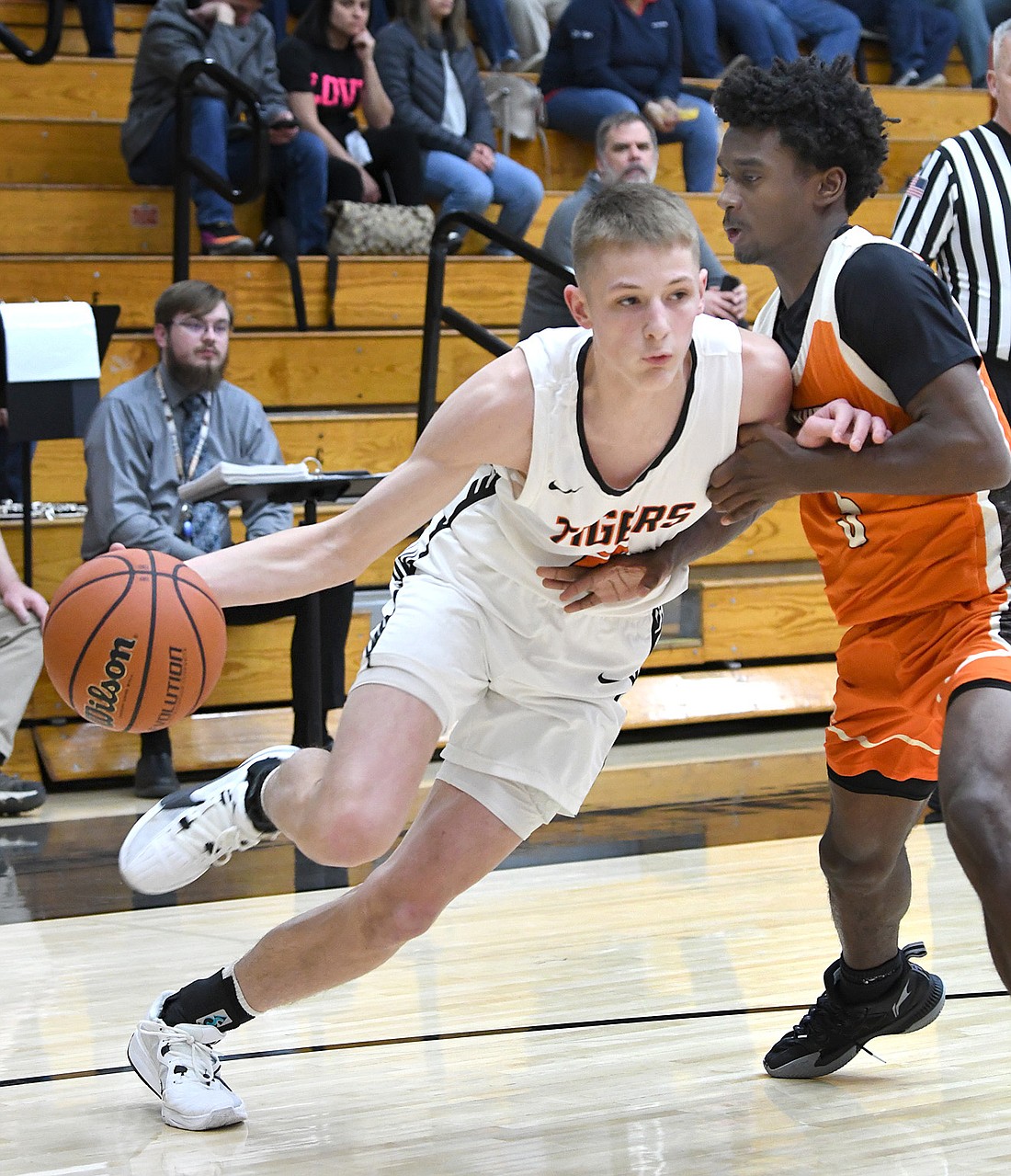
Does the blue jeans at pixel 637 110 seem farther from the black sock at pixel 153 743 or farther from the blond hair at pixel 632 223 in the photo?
the blond hair at pixel 632 223

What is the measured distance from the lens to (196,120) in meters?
6.43

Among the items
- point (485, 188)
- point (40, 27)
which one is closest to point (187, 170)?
point (485, 188)

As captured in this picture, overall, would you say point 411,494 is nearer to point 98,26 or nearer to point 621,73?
Result: point 621,73

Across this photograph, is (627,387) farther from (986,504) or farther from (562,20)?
(562,20)

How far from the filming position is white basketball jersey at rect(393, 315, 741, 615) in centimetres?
253

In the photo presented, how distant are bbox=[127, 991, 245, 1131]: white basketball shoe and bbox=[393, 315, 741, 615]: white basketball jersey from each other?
97 centimetres

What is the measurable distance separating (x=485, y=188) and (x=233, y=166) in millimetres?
1156

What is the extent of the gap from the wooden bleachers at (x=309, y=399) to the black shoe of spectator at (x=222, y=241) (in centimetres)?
6

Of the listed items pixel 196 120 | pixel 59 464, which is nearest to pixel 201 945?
pixel 59 464

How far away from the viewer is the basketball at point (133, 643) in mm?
2500

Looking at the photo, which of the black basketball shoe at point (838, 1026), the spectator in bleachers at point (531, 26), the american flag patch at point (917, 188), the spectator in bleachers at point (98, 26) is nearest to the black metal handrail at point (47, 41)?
the spectator in bleachers at point (98, 26)

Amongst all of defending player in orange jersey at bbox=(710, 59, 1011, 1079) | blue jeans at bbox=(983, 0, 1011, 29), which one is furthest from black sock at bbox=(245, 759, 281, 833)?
blue jeans at bbox=(983, 0, 1011, 29)

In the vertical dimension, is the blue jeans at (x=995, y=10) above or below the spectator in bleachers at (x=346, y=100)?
above

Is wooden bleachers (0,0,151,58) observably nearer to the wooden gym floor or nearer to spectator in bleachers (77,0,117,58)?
spectator in bleachers (77,0,117,58)
